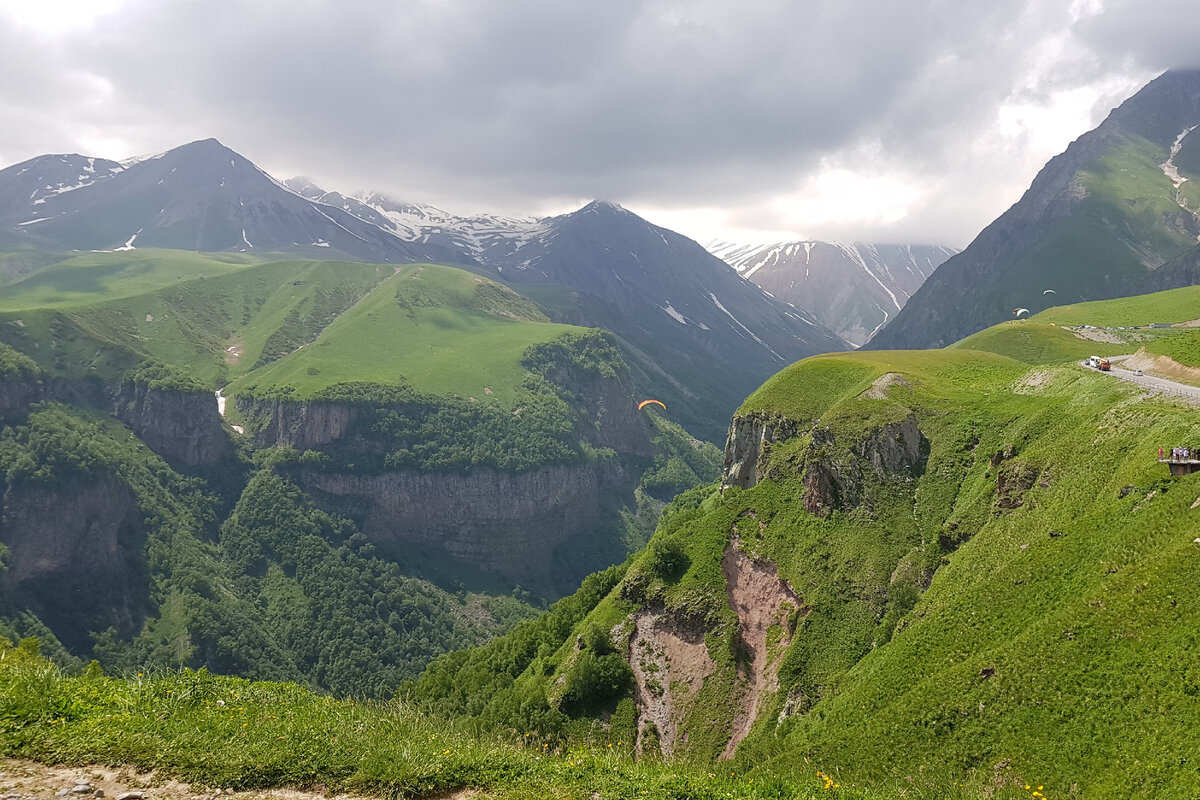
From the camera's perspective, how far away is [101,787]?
15.3 m

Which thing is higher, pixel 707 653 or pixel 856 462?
pixel 856 462

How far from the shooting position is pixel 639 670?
65562 mm

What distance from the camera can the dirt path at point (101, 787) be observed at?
1479 cm

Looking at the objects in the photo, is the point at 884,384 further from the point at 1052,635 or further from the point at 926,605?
the point at 1052,635

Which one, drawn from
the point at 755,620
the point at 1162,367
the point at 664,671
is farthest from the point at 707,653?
the point at 1162,367

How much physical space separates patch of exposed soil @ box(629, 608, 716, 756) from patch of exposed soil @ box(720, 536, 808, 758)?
4101 mm

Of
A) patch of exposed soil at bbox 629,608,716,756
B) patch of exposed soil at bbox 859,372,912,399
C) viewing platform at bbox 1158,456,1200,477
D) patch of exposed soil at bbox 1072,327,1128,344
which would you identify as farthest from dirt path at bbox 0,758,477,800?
patch of exposed soil at bbox 1072,327,1128,344

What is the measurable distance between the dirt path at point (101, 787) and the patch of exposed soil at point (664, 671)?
47755 millimetres

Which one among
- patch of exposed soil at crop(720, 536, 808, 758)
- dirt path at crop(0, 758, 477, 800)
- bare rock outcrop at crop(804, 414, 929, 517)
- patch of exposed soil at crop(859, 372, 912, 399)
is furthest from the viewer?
patch of exposed soil at crop(859, 372, 912, 399)

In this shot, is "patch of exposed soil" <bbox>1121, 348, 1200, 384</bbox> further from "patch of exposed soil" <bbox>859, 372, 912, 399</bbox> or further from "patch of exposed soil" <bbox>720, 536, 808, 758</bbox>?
"patch of exposed soil" <bbox>720, 536, 808, 758</bbox>

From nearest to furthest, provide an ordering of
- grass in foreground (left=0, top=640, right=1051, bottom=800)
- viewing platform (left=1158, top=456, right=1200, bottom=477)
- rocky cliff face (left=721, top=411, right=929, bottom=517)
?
grass in foreground (left=0, top=640, right=1051, bottom=800) → viewing platform (left=1158, top=456, right=1200, bottom=477) → rocky cliff face (left=721, top=411, right=929, bottom=517)

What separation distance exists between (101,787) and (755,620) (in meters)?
58.2

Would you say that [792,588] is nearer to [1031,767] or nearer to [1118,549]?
[1118,549]

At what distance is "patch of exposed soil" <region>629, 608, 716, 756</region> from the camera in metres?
60.1
